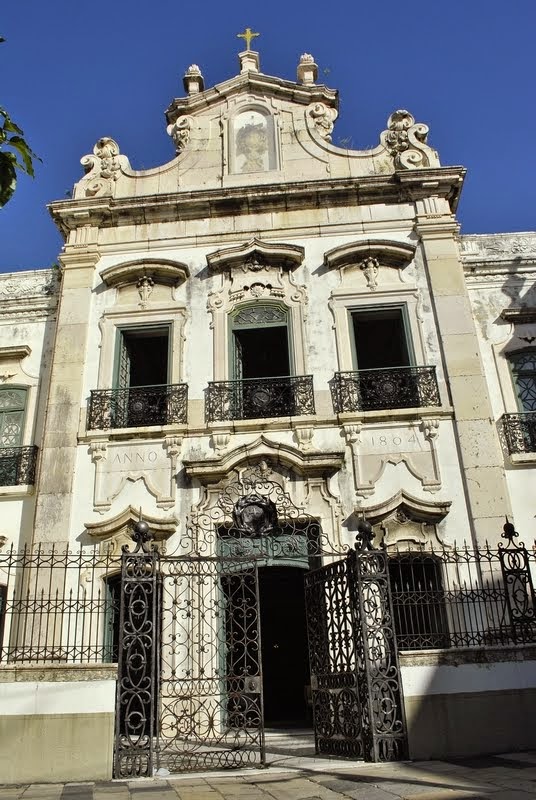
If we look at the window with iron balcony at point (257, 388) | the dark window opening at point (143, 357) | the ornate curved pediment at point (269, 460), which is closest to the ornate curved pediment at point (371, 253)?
the window with iron balcony at point (257, 388)

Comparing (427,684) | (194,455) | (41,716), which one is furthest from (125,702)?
(194,455)

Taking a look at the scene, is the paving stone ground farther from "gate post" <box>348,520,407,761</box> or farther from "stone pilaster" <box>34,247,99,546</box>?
"stone pilaster" <box>34,247,99,546</box>

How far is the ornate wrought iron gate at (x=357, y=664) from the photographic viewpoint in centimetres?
731

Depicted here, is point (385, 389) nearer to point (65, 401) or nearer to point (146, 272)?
point (146, 272)

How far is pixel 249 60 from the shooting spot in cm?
1515

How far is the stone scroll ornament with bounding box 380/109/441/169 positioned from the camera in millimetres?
13219

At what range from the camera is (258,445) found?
10875 millimetres

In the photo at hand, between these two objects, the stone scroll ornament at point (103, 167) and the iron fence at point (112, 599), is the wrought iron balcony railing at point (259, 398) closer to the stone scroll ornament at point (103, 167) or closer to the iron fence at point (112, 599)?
the iron fence at point (112, 599)

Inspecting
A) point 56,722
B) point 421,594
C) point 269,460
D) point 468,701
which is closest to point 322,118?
point 269,460

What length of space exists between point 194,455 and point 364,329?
4184 mm

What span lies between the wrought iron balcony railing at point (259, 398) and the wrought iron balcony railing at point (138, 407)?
1.53 feet

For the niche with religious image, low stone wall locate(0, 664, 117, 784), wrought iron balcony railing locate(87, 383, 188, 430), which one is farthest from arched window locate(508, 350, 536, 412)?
low stone wall locate(0, 664, 117, 784)

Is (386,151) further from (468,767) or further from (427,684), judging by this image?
(468,767)

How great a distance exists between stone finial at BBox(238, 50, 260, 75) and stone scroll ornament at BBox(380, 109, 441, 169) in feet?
11.1
